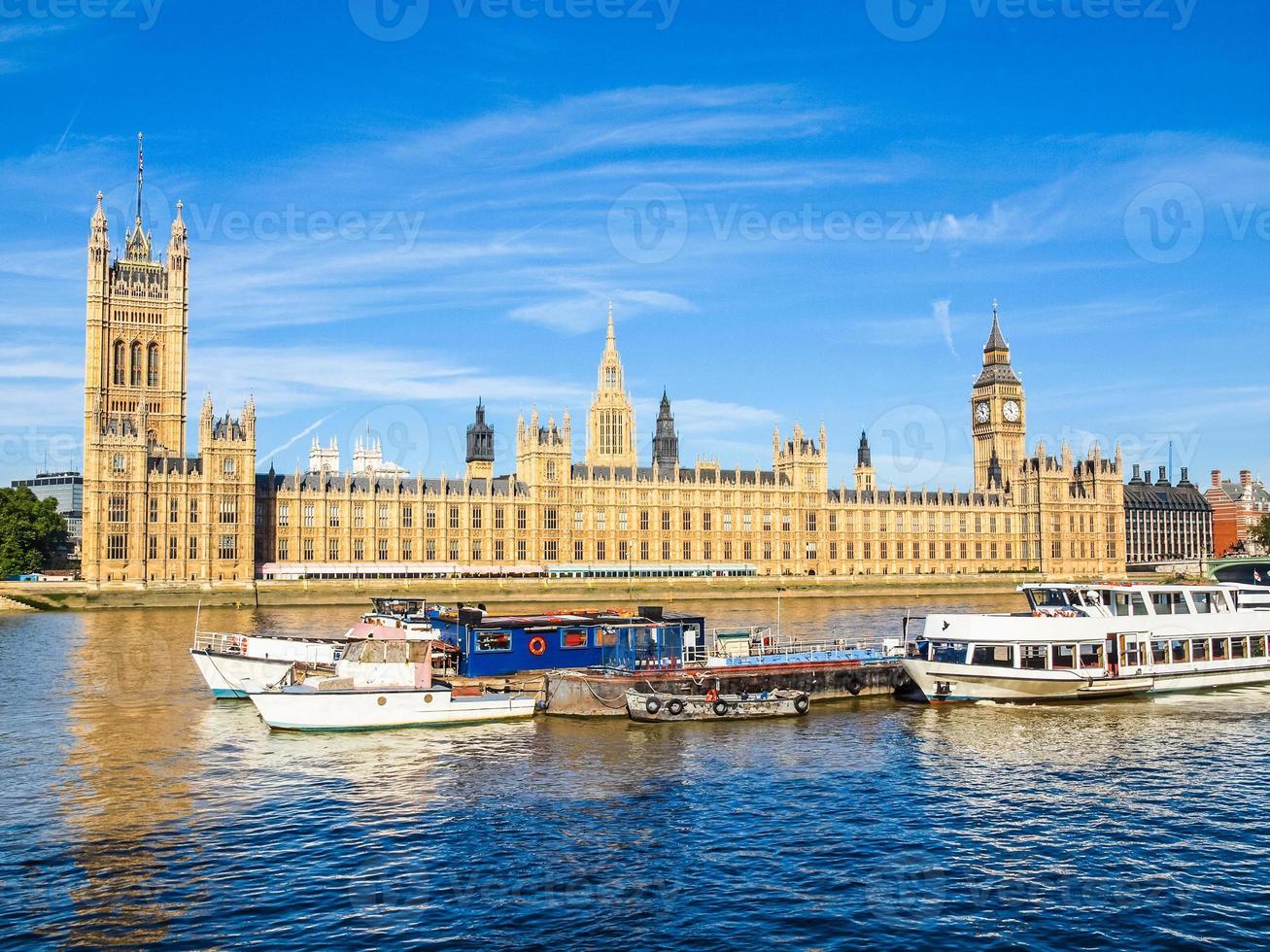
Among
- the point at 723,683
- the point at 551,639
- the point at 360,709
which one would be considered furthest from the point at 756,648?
the point at 360,709

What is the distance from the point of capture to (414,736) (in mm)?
45312

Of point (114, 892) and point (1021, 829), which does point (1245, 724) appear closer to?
point (1021, 829)

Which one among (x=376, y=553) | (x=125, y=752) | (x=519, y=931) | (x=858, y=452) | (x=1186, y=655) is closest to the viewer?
(x=519, y=931)

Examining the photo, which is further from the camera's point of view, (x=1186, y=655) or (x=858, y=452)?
(x=858, y=452)

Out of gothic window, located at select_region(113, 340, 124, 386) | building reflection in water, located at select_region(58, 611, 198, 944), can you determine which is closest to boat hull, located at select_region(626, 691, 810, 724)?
building reflection in water, located at select_region(58, 611, 198, 944)

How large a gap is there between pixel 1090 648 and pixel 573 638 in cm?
2416

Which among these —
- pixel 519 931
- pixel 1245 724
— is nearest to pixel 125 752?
pixel 519 931

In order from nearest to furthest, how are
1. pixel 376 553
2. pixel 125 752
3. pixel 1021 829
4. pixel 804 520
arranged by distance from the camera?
pixel 1021 829
pixel 125 752
pixel 376 553
pixel 804 520

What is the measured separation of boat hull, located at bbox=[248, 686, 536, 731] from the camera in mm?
45469

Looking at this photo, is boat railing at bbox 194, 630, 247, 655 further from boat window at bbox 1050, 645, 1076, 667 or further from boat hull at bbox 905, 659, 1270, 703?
boat window at bbox 1050, 645, 1076, 667

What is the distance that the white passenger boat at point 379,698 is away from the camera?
45.6m

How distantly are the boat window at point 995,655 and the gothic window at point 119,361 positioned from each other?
13078 cm

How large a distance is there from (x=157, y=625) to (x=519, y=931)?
7903cm

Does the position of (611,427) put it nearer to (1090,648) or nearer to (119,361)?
(119,361)
